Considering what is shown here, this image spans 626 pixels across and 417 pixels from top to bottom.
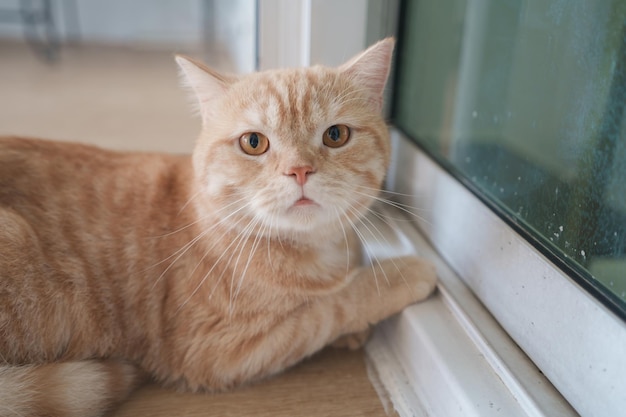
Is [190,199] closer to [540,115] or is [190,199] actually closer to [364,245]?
[364,245]

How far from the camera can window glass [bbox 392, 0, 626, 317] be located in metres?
0.86

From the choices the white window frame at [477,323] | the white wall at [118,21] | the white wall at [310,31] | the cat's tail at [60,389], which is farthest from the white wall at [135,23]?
the cat's tail at [60,389]

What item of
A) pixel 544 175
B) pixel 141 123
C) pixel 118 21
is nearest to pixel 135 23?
pixel 118 21

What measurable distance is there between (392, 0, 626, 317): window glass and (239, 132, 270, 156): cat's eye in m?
0.50

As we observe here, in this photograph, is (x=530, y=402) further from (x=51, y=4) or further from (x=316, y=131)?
(x=51, y=4)

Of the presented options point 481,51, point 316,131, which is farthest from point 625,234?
point 481,51

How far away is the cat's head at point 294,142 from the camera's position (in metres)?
1.01

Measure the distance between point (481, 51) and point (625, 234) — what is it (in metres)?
0.68

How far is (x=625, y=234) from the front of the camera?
83 centimetres

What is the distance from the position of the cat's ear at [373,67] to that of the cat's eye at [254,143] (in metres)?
0.24

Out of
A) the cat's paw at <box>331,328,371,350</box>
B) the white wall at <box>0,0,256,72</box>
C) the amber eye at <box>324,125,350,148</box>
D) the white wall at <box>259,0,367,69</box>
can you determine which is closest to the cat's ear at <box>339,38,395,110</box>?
the amber eye at <box>324,125,350,148</box>

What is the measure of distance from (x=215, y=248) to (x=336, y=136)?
35cm

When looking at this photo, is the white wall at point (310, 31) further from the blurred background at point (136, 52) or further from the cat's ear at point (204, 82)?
the cat's ear at point (204, 82)

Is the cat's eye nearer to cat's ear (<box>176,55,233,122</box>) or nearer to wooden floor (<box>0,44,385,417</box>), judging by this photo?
cat's ear (<box>176,55,233,122</box>)
